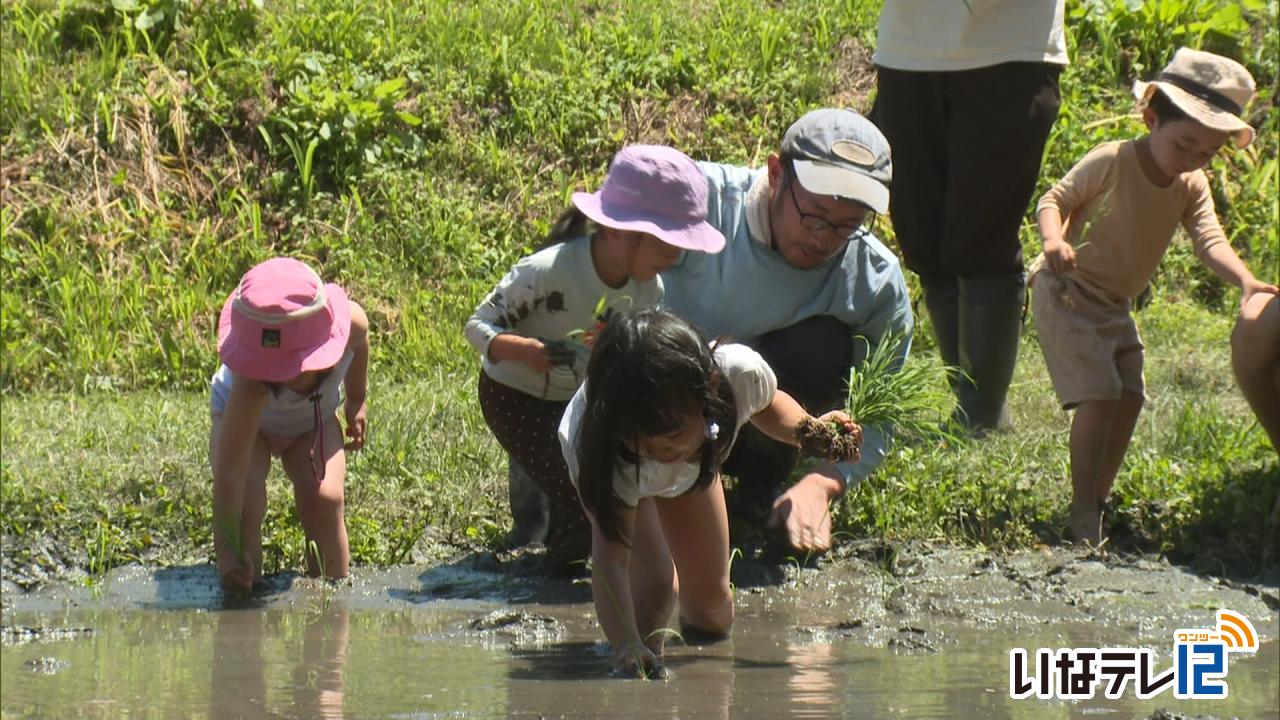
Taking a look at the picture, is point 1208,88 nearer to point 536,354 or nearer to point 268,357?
point 536,354

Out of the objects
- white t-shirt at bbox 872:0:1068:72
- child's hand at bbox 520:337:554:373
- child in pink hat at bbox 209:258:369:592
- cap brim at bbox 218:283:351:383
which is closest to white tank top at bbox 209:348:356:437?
child in pink hat at bbox 209:258:369:592

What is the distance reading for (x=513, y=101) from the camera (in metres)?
8.86

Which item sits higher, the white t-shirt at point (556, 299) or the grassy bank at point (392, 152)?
the grassy bank at point (392, 152)

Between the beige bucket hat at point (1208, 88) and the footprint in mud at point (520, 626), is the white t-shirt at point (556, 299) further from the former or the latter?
the beige bucket hat at point (1208, 88)

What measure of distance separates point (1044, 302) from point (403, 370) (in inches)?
121

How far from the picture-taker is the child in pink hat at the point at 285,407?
4.88 m

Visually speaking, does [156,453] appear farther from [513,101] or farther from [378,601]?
[513,101]

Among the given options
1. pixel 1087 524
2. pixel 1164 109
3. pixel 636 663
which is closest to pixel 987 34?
pixel 1164 109

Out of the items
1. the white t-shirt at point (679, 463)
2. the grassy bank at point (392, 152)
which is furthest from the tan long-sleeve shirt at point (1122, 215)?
the white t-shirt at point (679, 463)

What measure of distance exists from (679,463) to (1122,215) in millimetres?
1947

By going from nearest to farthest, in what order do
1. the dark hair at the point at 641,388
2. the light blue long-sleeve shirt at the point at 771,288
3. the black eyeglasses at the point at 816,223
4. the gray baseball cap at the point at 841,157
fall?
1. the dark hair at the point at 641,388
2. the gray baseball cap at the point at 841,157
3. the black eyeglasses at the point at 816,223
4. the light blue long-sleeve shirt at the point at 771,288

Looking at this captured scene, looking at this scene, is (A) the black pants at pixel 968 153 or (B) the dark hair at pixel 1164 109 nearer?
(B) the dark hair at pixel 1164 109

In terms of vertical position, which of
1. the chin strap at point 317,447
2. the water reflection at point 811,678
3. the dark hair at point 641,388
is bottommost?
the water reflection at point 811,678

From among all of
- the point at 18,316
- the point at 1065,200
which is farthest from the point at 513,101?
the point at 1065,200
